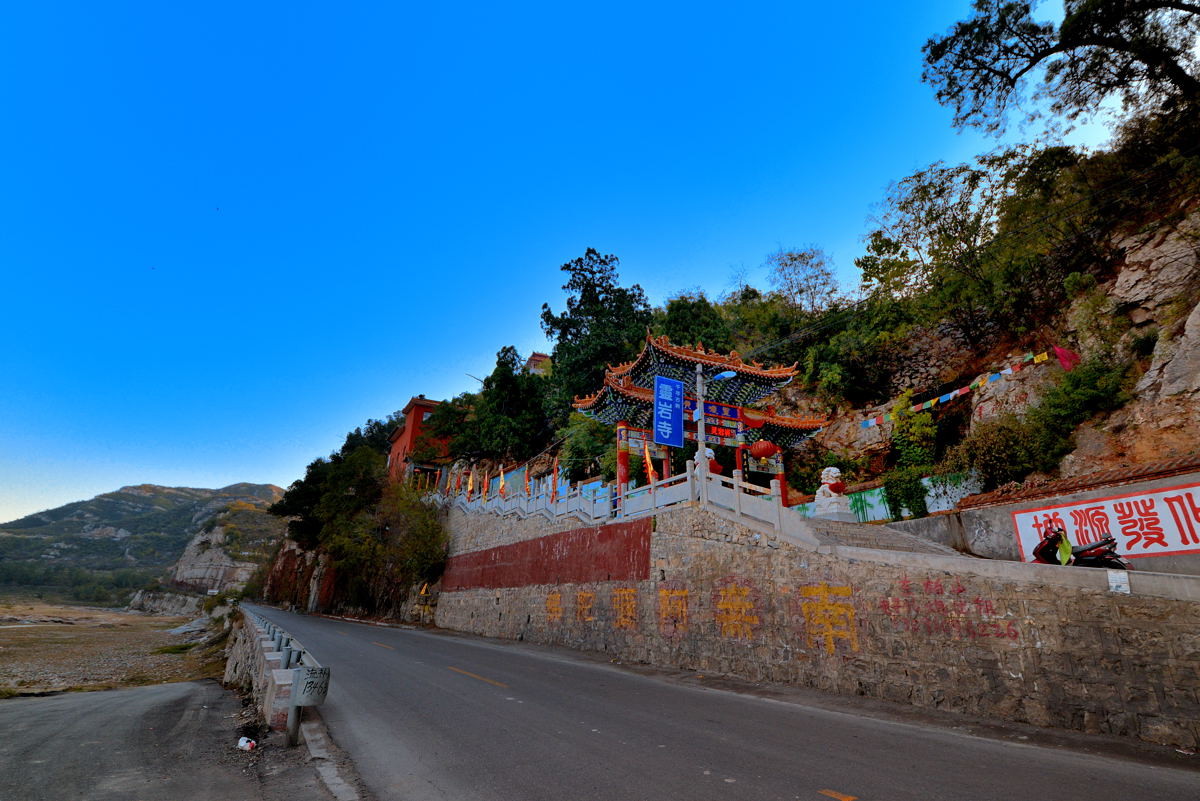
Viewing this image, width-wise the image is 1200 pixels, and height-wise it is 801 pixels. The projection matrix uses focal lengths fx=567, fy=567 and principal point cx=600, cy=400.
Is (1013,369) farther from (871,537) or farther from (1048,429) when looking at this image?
(871,537)

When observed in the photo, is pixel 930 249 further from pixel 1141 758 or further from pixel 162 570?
pixel 162 570

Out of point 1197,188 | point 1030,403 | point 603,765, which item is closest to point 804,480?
point 1030,403

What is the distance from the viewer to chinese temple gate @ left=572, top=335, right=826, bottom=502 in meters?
18.0

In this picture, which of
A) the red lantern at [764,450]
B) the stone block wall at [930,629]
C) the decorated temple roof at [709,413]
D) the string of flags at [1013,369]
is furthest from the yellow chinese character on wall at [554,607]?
the string of flags at [1013,369]

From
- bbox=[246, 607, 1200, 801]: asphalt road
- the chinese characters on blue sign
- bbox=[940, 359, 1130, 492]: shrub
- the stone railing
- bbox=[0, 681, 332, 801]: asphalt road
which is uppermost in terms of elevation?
the chinese characters on blue sign

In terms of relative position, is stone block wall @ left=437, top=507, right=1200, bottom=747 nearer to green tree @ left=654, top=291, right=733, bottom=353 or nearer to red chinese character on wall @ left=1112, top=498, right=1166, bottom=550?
red chinese character on wall @ left=1112, top=498, right=1166, bottom=550

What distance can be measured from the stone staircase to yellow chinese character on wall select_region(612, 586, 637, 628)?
182 inches

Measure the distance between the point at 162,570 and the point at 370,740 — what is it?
141 meters

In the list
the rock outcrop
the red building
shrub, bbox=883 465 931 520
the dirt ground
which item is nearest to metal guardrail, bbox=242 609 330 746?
the dirt ground

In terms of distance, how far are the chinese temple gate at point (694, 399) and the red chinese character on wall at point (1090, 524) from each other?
9595 millimetres

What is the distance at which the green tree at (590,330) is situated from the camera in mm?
31234

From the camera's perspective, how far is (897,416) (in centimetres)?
1906

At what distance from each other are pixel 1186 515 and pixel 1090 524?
45.2 inches

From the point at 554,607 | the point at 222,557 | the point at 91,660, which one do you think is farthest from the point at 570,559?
the point at 222,557
